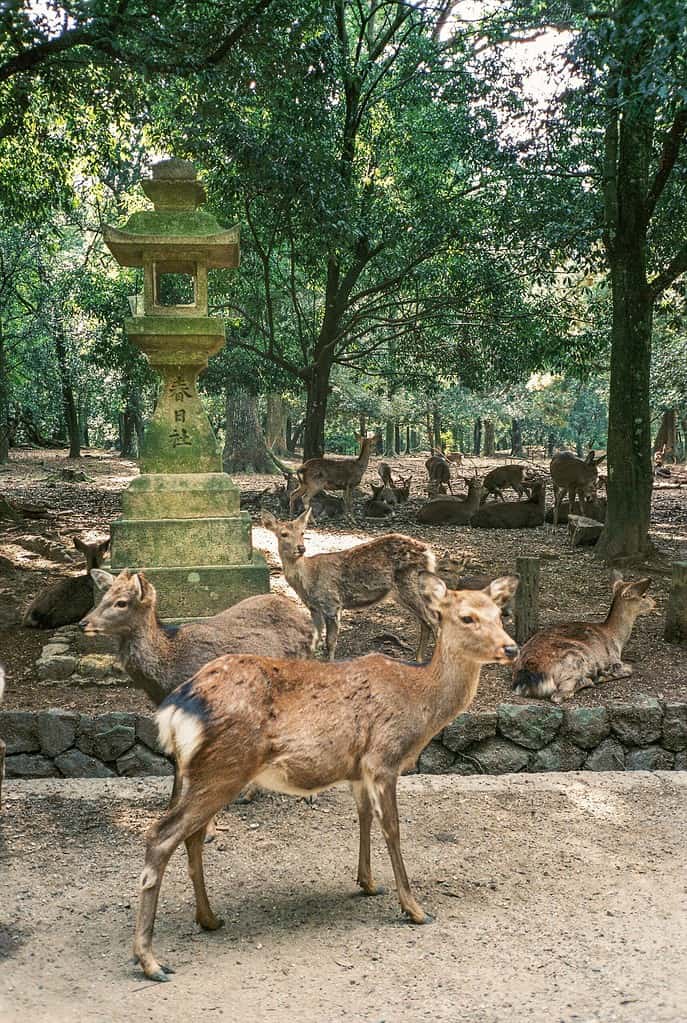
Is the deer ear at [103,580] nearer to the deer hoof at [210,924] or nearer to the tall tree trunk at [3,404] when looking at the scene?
the deer hoof at [210,924]

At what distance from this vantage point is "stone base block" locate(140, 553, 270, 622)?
7.71 meters

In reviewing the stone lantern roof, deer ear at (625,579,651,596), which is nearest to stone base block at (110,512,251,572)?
the stone lantern roof

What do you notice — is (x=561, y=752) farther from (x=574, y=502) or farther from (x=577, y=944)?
(x=574, y=502)

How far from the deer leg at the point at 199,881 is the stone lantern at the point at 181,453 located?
399 cm

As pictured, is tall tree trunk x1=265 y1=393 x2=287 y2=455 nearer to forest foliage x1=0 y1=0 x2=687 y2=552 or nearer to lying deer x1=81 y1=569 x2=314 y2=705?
forest foliage x1=0 y1=0 x2=687 y2=552

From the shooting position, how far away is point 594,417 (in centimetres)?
4572

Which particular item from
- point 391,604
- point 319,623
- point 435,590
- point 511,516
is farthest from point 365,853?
point 511,516

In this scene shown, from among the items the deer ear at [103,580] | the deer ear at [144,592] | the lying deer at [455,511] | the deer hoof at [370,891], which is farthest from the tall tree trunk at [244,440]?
the deer hoof at [370,891]

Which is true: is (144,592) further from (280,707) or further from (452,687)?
(452,687)

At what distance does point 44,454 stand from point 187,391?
1078 inches

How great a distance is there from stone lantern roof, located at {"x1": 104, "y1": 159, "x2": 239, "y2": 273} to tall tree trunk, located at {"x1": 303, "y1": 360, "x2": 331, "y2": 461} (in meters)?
8.12

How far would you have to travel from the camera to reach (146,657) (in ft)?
16.9

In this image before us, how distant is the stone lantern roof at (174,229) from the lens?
26.3 feet

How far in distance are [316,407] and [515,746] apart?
1145 centimetres
